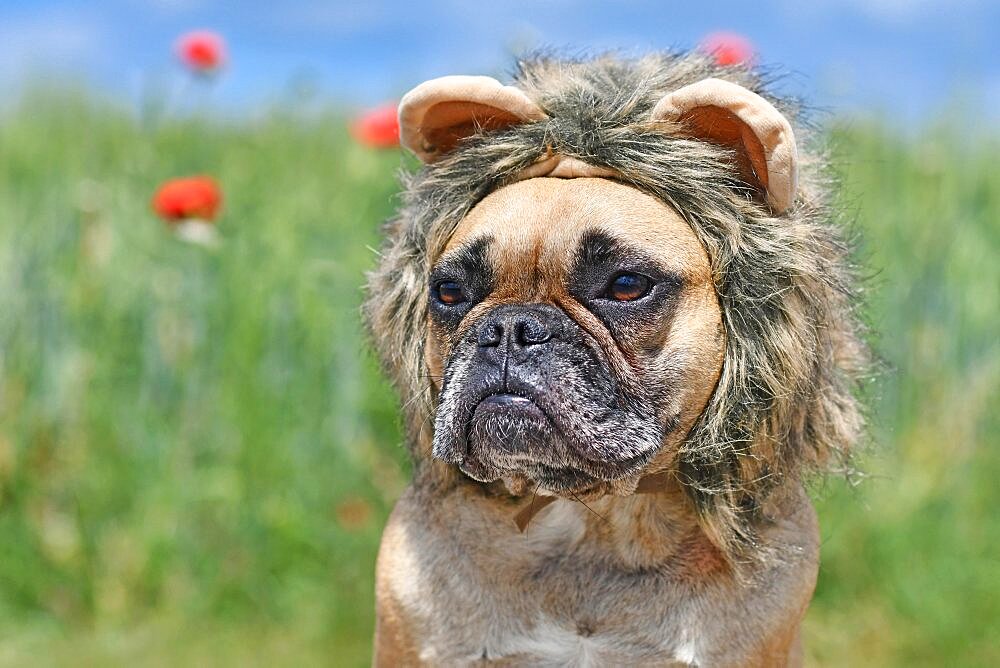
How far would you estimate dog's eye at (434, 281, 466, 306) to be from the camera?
7.66 ft

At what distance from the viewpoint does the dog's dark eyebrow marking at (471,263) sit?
7.38 feet

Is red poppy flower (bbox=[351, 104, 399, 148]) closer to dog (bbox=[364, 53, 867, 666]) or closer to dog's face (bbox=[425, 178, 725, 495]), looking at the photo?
dog (bbox=[364, 53, 867, 666])

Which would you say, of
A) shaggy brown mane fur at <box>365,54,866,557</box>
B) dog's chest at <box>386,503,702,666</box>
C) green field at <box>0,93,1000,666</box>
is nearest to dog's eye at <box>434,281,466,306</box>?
shaggy brown mane fur at <box>365,54,866,557</box>

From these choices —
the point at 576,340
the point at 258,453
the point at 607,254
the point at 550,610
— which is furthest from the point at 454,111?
the point at 258,453

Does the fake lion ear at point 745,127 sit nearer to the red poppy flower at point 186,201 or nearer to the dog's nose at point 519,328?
the dog's nose at point 519,328

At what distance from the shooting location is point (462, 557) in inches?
99.0

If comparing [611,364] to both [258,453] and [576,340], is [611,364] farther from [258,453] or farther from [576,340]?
[258,453]

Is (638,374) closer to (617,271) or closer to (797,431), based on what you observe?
(617,271)

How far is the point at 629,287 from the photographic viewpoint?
2.22 meters

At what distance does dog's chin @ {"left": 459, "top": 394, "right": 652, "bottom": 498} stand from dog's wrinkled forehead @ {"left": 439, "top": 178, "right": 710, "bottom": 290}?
0.26 m

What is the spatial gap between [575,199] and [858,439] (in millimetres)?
935

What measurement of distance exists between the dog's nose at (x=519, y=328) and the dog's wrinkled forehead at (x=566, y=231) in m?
0.08

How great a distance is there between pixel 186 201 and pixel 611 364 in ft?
8.06

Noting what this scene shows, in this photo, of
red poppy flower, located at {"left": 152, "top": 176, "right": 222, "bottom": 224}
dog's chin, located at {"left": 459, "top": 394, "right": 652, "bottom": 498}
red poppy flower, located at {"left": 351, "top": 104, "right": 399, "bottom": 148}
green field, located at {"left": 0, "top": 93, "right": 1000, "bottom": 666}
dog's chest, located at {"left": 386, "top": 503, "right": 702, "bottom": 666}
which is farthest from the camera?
green field, located at {"left": 0, "top": 93, "right": 1000, "bottom": 666}
